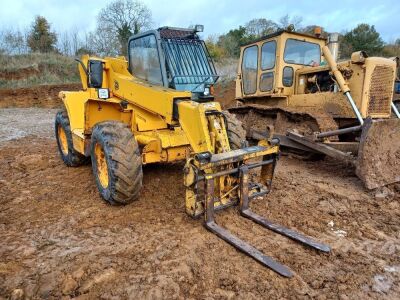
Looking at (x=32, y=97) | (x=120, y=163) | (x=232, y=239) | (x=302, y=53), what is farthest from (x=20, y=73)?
(x=232, y=239)

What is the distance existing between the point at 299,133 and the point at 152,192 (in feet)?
11.0

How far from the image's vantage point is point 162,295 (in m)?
2.68

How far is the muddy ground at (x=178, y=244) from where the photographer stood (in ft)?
9.16

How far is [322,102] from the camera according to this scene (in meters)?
6.79

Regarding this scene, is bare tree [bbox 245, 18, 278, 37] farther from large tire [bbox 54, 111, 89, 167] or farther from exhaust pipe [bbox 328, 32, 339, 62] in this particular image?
large tire [bbox 54, 111, 89, 167]

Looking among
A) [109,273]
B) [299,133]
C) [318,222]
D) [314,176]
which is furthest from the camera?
[299,133]

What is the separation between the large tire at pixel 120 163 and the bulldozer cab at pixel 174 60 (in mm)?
963

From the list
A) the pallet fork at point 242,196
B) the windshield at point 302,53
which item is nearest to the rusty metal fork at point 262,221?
the pallet fork at point 242,196

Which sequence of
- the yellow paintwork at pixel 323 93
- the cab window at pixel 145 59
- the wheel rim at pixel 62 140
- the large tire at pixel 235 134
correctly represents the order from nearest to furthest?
the large tire at pixel 235 134 → the cab window at pixel 145 59 → the yellow paintwork at pixel 323 93 → the wheel rim at pixel 62 140

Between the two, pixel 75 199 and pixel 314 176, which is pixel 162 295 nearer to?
pixel 75 199

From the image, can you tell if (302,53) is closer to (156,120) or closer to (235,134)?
(235,134)

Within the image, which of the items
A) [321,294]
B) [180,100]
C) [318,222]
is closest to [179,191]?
[180,100]

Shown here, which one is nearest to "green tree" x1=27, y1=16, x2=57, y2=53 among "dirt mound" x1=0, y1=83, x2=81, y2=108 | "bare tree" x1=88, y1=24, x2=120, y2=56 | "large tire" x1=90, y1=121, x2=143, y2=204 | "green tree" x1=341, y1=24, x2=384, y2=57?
"bare tree" x1=88, y1=24, x2=120, y2=56

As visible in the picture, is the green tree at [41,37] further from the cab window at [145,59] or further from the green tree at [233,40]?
the cab window at [145,59]
